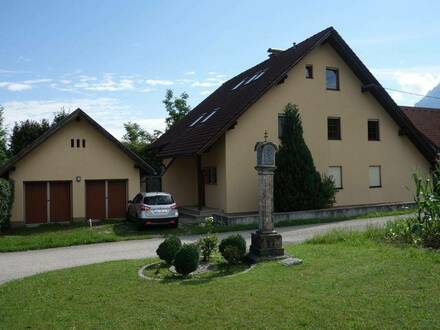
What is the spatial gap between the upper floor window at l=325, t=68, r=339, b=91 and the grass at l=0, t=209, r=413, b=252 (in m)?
7.12

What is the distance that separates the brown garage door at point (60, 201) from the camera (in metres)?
20.9

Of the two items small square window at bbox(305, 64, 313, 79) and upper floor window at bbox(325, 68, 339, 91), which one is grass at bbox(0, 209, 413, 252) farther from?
small square window at bbox(305, 64, 313, 79)

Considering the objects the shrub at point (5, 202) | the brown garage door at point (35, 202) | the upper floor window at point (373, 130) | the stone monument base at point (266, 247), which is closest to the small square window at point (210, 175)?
the brown garage door at point (35, 202)

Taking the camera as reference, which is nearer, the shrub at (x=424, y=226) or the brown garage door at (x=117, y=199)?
the shrub at (x=424, y=226)

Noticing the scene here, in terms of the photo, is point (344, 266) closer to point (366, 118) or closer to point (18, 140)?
point (366, 118)

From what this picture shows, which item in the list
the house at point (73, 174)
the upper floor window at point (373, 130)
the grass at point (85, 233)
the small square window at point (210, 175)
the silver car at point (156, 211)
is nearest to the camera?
the grass at point (85, 233)

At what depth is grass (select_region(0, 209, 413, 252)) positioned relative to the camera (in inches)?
611

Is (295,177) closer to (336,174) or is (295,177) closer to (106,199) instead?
(336,174)

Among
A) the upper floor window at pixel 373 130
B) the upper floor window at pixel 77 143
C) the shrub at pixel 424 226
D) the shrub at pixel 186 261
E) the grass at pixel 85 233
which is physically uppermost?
the upper floor window at pixel 373 130

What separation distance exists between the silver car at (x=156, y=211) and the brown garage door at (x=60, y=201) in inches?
166

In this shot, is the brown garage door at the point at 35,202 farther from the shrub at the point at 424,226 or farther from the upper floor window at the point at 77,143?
the shrub at the point at 424,226

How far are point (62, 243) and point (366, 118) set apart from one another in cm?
1688

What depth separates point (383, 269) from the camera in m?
8.39

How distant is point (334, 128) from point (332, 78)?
8.68 ft
